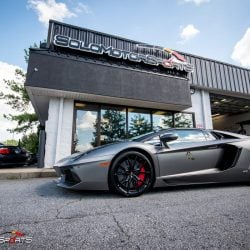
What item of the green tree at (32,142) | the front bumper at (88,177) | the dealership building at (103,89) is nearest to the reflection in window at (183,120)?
the dealership building at (103,89)

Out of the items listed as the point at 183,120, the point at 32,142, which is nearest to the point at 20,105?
the point at 32,142

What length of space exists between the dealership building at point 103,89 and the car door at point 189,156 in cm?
373

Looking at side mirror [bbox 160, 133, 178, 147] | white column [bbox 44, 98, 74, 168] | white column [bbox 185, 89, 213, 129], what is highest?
white column [bbox 185, 89, 213, 129]

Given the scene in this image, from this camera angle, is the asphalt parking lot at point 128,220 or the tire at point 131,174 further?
the tire at point 131,174

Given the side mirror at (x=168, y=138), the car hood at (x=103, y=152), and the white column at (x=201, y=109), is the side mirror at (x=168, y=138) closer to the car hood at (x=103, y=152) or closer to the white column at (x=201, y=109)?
the car hood at (x=103, y=152)

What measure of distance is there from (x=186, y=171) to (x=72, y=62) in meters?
5.12

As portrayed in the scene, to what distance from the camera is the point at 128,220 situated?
5.67 feet

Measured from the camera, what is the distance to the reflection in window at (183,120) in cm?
824

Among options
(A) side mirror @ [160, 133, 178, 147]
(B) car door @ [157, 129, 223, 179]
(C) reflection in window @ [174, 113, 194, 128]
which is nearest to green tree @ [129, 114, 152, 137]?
(C) reflection in window @ [174, 113, 194, 128]

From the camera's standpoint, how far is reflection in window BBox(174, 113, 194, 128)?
27.0 feet

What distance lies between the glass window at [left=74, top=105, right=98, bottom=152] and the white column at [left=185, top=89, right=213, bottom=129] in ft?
14.3

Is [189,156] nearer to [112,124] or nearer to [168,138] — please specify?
[168,138]

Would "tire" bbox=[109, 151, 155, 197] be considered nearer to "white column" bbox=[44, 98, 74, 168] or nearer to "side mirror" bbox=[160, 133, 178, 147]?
"side mirror" bbox=[160, 133, 178, 147]

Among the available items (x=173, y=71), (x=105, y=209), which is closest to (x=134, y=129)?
(x=173, y=71)
